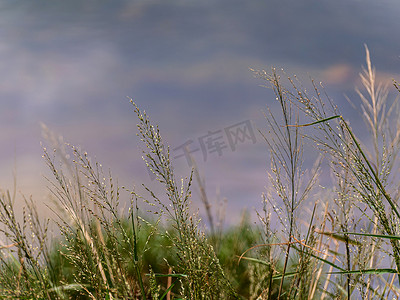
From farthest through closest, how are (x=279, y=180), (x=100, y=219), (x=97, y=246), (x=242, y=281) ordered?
(x=242, y=281)
(x=279, y=180)
(x=97, y=246)
(x=100, y=219)

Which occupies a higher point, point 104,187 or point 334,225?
point 104,187

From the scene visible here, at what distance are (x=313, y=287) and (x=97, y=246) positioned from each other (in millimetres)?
883

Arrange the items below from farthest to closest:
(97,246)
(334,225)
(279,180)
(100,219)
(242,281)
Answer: (242,281), (334,225), (279,180), (97,246), (100,219)

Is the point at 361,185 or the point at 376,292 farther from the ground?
the point at 361,185

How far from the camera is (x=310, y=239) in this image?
1.75 metres

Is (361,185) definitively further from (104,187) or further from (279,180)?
(104,187)

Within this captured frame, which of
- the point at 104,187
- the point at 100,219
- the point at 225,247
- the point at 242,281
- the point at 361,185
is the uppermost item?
the point at 104,187

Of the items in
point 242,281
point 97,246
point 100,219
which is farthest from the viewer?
point 242,281

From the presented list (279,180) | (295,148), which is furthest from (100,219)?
(295,148)

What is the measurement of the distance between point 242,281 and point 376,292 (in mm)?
1191

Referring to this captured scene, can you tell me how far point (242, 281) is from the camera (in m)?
3.05

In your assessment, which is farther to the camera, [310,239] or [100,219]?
[310,239]

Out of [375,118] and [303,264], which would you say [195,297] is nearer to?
[303,264]

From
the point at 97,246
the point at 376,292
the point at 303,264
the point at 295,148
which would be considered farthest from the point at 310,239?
the point at 97,246
